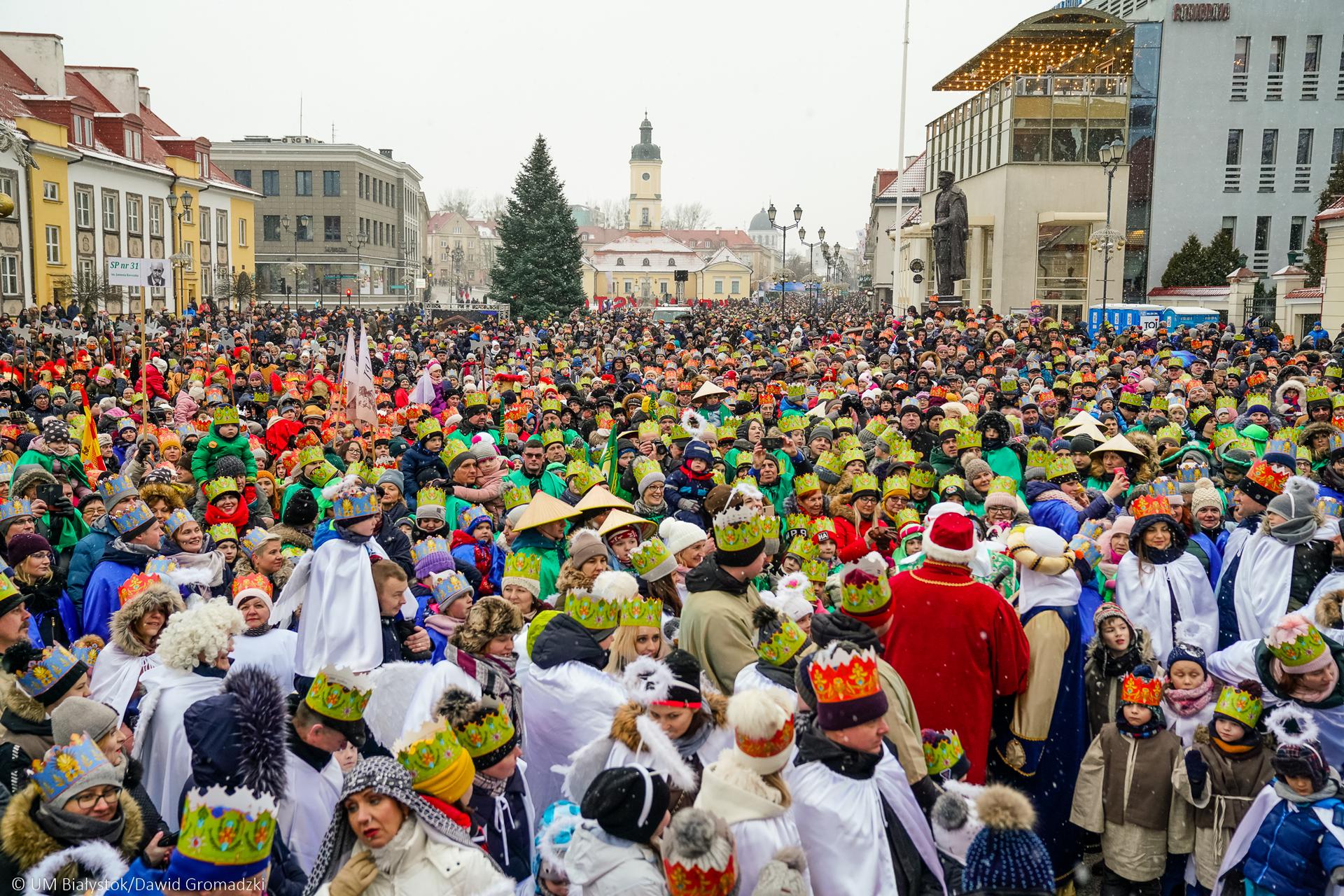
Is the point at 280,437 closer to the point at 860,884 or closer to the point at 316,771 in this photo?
the point at 316,771

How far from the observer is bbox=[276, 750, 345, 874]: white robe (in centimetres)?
408

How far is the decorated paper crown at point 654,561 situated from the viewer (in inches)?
224

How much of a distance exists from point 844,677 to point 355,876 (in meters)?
1.61

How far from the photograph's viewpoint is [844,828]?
137 inches

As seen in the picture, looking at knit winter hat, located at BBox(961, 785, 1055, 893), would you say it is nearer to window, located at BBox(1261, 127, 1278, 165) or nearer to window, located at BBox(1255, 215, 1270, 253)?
window, located at BBox(1255, 215, 1270, 253)

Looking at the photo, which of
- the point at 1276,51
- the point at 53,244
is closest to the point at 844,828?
the point at 53,244

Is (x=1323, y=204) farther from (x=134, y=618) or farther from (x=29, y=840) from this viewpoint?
(x=29, y=840)

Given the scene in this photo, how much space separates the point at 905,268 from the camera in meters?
50.8

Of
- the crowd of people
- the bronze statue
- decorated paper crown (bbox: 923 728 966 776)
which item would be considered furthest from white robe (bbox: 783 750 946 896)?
the bronze statue

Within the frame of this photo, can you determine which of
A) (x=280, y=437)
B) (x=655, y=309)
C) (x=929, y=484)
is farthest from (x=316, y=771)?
(x=655, y=309)

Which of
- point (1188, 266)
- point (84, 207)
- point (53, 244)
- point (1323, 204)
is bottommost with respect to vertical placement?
point (53, 244)

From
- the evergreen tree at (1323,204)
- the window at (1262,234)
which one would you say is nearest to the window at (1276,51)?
the window at (1262,234)

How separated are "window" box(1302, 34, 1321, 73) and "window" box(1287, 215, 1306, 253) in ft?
18.4

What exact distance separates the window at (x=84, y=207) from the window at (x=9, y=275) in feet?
17.0
